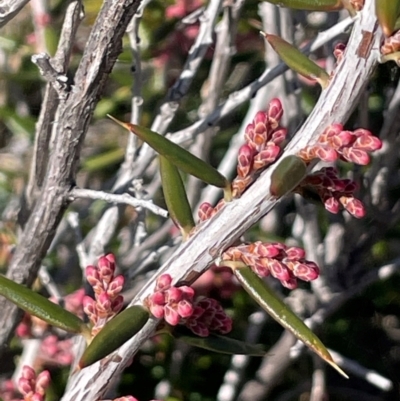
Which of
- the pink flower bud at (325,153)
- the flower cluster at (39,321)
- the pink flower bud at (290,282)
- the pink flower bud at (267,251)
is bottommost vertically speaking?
the flower cluster at (39,321)

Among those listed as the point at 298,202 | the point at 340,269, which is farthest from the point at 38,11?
the point at 340,269

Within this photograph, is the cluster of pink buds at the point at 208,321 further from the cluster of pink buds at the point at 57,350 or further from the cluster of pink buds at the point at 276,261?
the cluster of pink buds at the point at 57,350

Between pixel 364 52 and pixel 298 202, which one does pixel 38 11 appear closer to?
pixel 298 202

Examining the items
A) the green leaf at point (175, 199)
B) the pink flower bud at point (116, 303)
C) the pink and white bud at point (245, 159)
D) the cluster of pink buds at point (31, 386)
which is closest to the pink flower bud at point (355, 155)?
the pink and white bud at point (245, 159)

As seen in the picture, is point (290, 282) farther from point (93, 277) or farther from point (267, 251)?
point (93, 277)

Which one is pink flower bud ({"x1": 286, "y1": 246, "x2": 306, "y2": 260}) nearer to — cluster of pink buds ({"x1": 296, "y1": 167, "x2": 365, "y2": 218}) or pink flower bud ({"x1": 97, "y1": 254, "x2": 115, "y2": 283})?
cluster of pink buds ({"x1": 296, "y1": 167, "x2": 365, "y2": 218})

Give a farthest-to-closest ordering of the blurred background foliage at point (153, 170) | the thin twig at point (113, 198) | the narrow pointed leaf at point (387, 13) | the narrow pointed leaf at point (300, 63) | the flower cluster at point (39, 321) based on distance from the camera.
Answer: the blurred background foliage at point (153, 170)
the flower cluster at point (39, 321)
the thin twig at point (113, 198)
the narrow pointed leaf at point (300, 63)
the narrow pointed leaf at point (387, 13)
